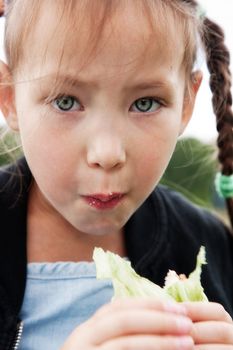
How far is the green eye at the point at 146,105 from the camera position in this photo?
1630 millimetres

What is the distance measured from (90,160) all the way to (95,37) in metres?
0.29

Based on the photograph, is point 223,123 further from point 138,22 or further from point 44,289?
point 44,289

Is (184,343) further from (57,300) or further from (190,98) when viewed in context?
(190,98)

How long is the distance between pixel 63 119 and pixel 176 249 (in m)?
0.71

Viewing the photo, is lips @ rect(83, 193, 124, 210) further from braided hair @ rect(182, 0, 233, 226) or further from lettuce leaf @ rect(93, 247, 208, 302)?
braided hair @ rect(182, 0, 233, 226)

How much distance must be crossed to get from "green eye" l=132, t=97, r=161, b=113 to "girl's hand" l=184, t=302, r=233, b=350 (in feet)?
1.78

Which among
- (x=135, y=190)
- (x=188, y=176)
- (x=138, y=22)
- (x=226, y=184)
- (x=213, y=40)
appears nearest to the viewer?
(x=138, y=22)

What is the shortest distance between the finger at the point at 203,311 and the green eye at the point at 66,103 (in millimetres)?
574

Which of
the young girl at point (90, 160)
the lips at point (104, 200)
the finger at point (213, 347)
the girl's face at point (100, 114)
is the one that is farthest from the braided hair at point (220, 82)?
the finger at point (213, 347)

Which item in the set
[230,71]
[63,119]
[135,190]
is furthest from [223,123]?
[63,119]

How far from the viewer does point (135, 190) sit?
167cm

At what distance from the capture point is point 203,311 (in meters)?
1.32

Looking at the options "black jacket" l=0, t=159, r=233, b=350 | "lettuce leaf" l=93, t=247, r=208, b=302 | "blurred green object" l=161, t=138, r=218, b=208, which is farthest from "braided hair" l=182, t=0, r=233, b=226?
"lettuce leaf" l=93, t=247, r=208, b=302

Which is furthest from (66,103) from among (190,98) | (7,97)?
(190,98)
